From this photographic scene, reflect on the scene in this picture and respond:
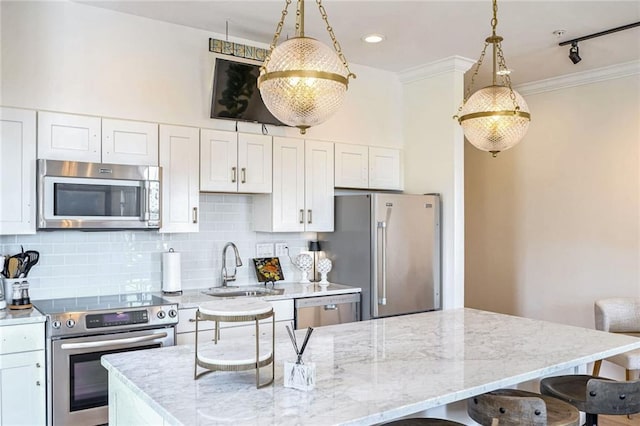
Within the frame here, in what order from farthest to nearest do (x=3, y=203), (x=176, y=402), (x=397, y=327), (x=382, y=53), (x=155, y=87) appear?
(x=382, y=53), (x=155, y=87), (x=3, y=203), (x=397, y=327), (x=176, y=402)

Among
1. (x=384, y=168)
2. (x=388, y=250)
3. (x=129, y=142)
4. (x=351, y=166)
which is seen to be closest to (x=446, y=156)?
(x=384, y=168)

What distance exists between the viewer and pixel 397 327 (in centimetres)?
283

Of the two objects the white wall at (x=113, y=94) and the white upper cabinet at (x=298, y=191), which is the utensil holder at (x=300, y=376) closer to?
the white wall at (x=113, y=94)

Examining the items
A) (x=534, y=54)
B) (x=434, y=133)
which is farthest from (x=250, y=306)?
(x=534, y=54)

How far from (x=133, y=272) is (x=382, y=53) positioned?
2.67 meters

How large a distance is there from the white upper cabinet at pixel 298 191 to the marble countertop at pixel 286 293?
0.47m

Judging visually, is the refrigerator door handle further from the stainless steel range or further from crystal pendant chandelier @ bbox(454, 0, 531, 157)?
the stainless steel range

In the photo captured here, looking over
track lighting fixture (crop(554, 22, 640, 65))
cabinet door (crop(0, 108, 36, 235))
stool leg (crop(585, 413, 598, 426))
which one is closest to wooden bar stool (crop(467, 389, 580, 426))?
stool leg (crop(585, 413, 598, 426))

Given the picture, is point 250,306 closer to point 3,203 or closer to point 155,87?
point 3,203

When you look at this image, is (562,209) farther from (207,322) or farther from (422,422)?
(422,422)

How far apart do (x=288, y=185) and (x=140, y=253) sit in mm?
1247

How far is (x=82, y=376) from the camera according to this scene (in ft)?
10.4

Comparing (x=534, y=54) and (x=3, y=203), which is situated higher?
(x=534, y=54)

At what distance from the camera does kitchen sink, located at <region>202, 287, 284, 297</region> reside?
403cm
